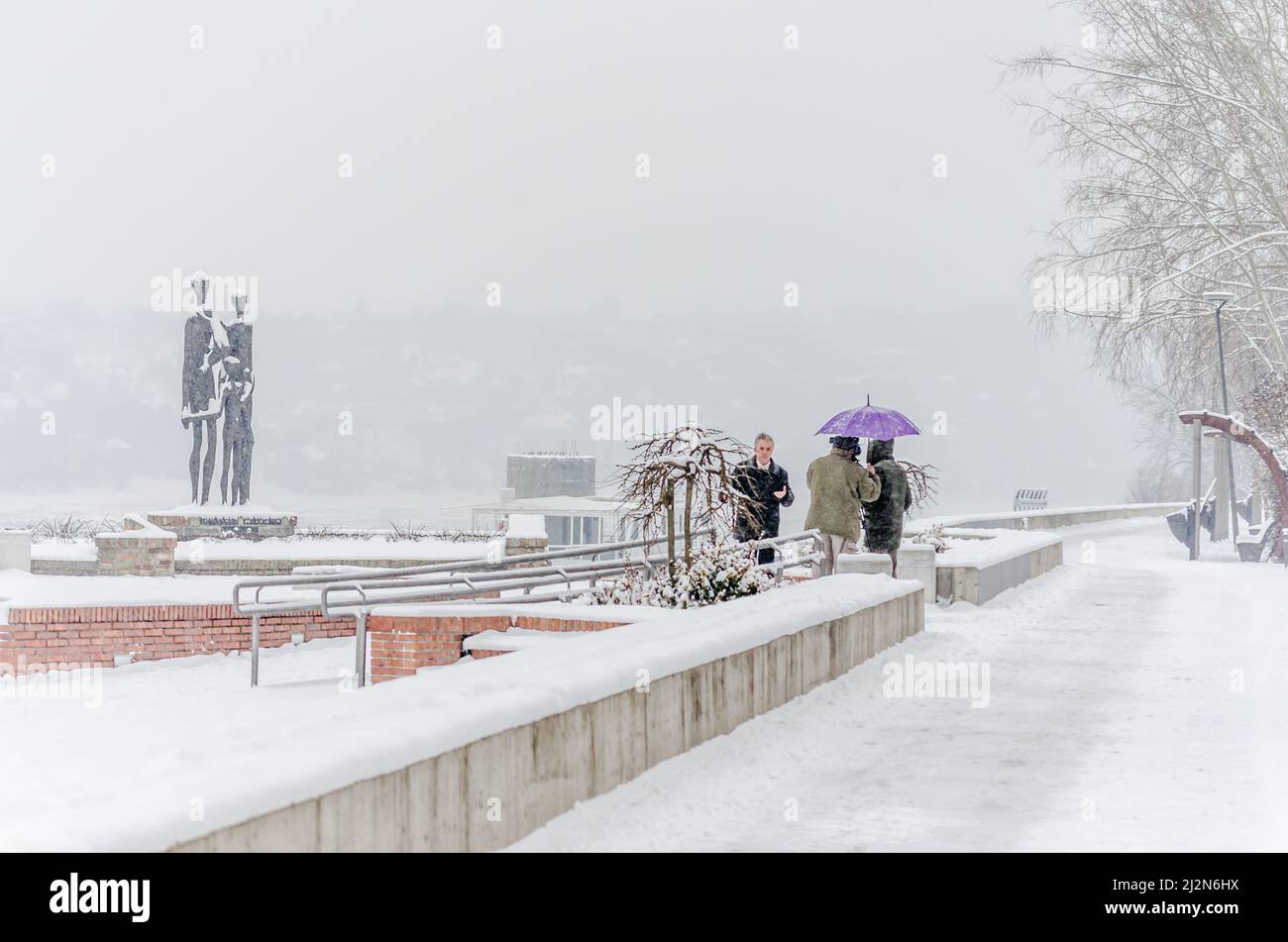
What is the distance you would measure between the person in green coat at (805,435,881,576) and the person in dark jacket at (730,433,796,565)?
75 centimetres

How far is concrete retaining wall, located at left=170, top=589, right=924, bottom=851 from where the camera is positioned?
4.77 meters

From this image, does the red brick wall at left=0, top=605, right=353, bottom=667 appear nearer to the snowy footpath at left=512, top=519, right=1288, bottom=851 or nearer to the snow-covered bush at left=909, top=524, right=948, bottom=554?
the snowy footpath at left=512, top=519, right=1288, bottom=851

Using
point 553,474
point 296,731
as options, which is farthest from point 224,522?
point 553,474

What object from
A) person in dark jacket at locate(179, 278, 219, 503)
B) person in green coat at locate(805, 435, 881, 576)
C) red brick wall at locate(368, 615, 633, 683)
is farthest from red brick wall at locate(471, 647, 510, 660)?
person in dark jacket at locate(179, 278, 219, 503)

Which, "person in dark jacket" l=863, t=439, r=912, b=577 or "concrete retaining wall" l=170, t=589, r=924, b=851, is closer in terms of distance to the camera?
"concrete retaining wall" l=170, t=589, r=924, b=851

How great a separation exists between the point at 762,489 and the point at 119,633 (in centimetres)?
735

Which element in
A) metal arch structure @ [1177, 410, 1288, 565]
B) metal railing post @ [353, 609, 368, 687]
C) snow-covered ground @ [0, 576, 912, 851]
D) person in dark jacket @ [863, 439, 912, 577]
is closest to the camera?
snow-covered ground @ [0, 576, 912, 851]

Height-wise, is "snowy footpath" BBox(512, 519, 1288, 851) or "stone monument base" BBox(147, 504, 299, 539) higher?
"stone monument base" BBox(147, 504, 299, 539)

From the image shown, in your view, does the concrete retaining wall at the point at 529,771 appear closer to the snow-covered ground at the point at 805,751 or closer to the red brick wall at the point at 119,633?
the snow-covered ground at the point at 805,751

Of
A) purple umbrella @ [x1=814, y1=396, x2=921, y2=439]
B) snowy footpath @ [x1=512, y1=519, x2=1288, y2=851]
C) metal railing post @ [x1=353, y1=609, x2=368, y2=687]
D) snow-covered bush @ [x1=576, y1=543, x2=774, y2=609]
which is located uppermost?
purple umbrella @ [x1=814, y1=396, x2=921, y2=439]

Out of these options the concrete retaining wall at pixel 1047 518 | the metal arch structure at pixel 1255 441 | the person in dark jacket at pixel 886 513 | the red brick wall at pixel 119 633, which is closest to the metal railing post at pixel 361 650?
the red brick wall at pixel 119 633

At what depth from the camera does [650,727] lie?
24.6 ft
